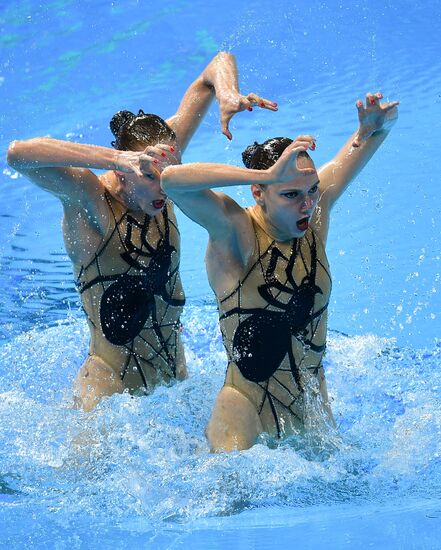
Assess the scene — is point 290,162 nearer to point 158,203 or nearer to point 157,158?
point 157,158

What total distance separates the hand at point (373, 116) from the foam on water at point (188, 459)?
1.23 meters

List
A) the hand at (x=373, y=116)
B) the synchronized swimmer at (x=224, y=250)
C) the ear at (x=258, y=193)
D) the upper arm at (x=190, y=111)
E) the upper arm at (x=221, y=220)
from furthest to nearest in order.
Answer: the upper arm at (x=190, y=111), the hand at (x=373, y=116), the ear at (x=258, y=193), the synchronized swimmer at (x=224, y=250), the upper arm at (x=221, y=220)

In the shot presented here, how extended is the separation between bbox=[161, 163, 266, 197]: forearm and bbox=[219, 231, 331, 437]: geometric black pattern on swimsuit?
1.43 feet

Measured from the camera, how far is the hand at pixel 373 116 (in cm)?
405

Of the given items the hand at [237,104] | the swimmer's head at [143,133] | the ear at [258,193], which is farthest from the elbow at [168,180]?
the swimmer's head at [143,133]

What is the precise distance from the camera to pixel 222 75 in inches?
175

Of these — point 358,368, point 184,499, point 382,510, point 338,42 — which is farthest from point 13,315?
point 338,42

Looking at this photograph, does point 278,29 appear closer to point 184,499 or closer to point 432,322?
point 432,322

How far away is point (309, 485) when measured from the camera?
13.3 ft

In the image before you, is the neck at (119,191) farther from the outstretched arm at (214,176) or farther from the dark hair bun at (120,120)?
the outstretched arm at (214,176)

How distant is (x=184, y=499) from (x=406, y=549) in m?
0.88

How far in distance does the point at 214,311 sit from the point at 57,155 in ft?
8.96

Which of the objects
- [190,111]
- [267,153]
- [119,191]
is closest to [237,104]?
[267,153]

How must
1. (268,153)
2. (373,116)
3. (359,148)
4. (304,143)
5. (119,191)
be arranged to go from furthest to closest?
(119,191) < (359,148) < (373,116) < (268,153) < (304,143)
